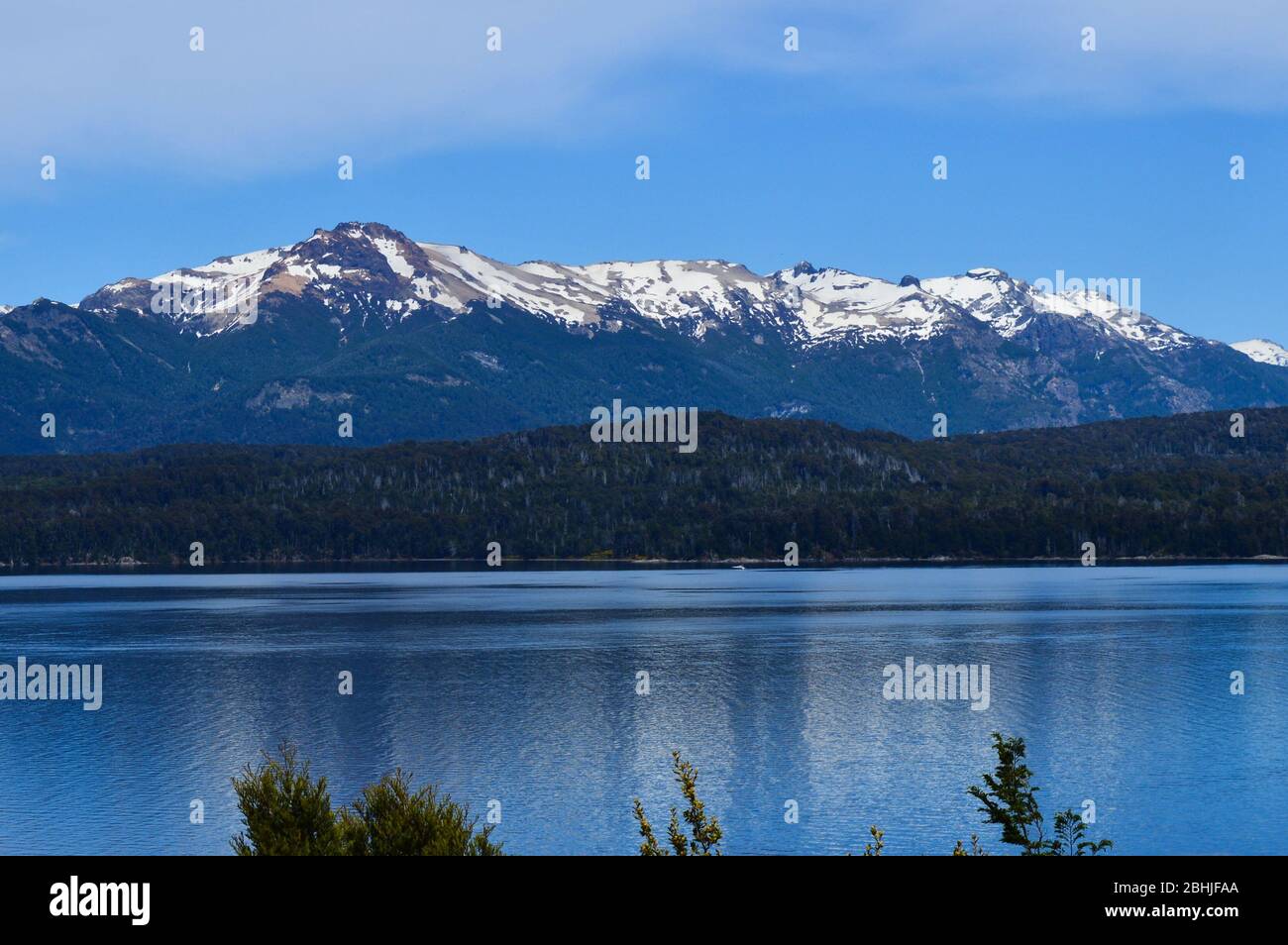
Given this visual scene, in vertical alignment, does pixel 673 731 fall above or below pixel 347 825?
below

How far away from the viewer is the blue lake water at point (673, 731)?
7112cm

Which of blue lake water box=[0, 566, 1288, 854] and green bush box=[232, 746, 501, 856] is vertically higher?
green bush box=[232, 746, 501, 856]

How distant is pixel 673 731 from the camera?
325 feet

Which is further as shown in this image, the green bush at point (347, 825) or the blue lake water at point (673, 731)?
the blue lake water at point (673, 731)

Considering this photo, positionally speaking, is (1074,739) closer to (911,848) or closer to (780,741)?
(780,741)

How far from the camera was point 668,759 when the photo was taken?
289 feet

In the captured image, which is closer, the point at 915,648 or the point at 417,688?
the point at 417,688

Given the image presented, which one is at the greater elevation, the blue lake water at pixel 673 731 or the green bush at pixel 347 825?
the green bush at pixel 347 825

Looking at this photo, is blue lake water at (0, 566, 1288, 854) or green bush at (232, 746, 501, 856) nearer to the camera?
green bush at (232, 746, 501, 856)

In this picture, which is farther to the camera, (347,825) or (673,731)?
(673,731)

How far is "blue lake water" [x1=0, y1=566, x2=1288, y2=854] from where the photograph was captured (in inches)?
2800

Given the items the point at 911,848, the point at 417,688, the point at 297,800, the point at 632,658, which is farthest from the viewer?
the point at 632,658

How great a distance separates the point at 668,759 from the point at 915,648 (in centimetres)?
6939
